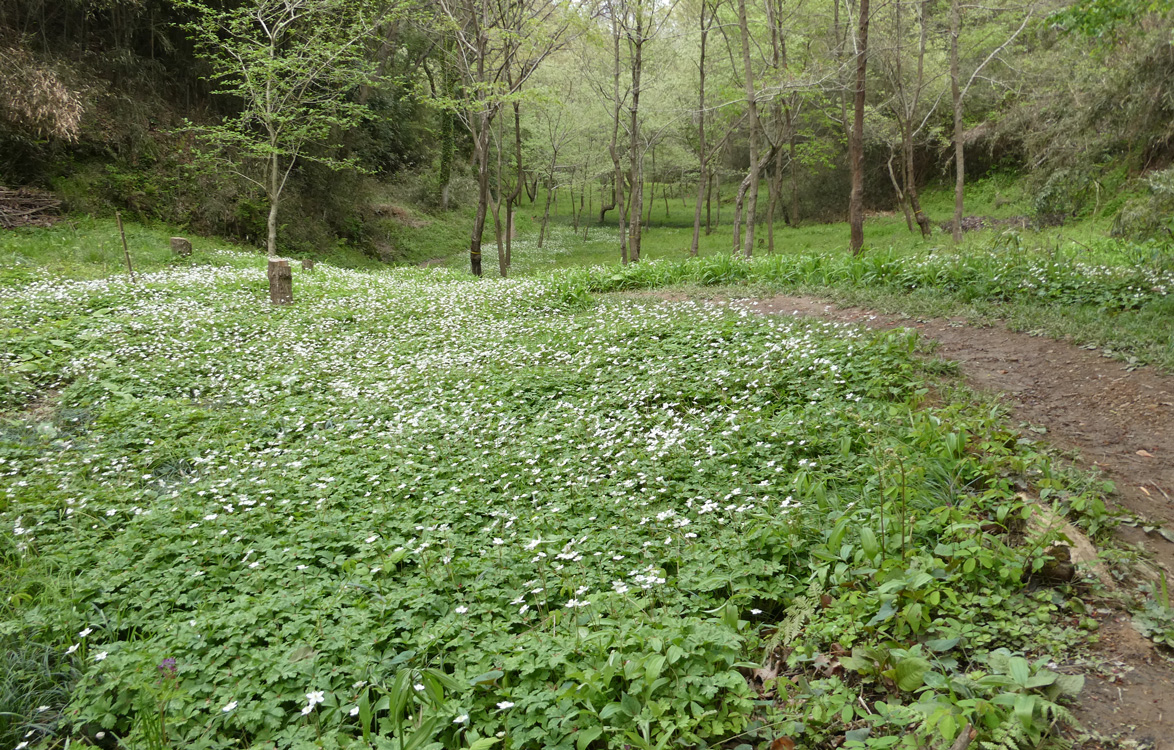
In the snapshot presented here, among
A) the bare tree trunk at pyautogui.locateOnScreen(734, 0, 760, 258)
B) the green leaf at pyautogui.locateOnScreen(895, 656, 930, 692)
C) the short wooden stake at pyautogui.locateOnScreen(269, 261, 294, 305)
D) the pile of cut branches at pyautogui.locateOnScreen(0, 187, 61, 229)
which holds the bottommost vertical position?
the green leaf at pyautogui.locateOnScreen(895, 656, 930, 692)

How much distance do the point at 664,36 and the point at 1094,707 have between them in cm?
3350

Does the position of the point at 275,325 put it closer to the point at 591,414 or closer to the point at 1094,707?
the point at 591,414

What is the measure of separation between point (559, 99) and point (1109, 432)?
23388 mm

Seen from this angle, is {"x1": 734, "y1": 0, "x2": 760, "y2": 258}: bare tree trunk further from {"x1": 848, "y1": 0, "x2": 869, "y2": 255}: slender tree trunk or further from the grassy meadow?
the grassy meadow

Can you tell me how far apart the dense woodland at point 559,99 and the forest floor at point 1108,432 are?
16.5 feet

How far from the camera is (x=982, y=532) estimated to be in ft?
11.2

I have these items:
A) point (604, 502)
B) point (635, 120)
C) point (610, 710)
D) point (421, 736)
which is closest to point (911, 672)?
point (610, 710)

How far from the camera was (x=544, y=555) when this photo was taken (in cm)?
394

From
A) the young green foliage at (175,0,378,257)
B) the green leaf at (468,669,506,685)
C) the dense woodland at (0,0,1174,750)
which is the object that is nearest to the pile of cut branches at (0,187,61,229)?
the dense woodland at (0,0,1174,750)

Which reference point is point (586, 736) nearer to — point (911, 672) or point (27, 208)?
point (911, 672)

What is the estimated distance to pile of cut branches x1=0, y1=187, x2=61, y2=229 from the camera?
1578cm

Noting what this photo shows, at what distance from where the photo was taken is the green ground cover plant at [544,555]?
2775 millimetres

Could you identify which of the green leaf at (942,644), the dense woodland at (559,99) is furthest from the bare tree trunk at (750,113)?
the green leaf at (942,644)

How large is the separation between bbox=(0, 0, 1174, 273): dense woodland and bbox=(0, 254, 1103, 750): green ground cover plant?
7729 mm
